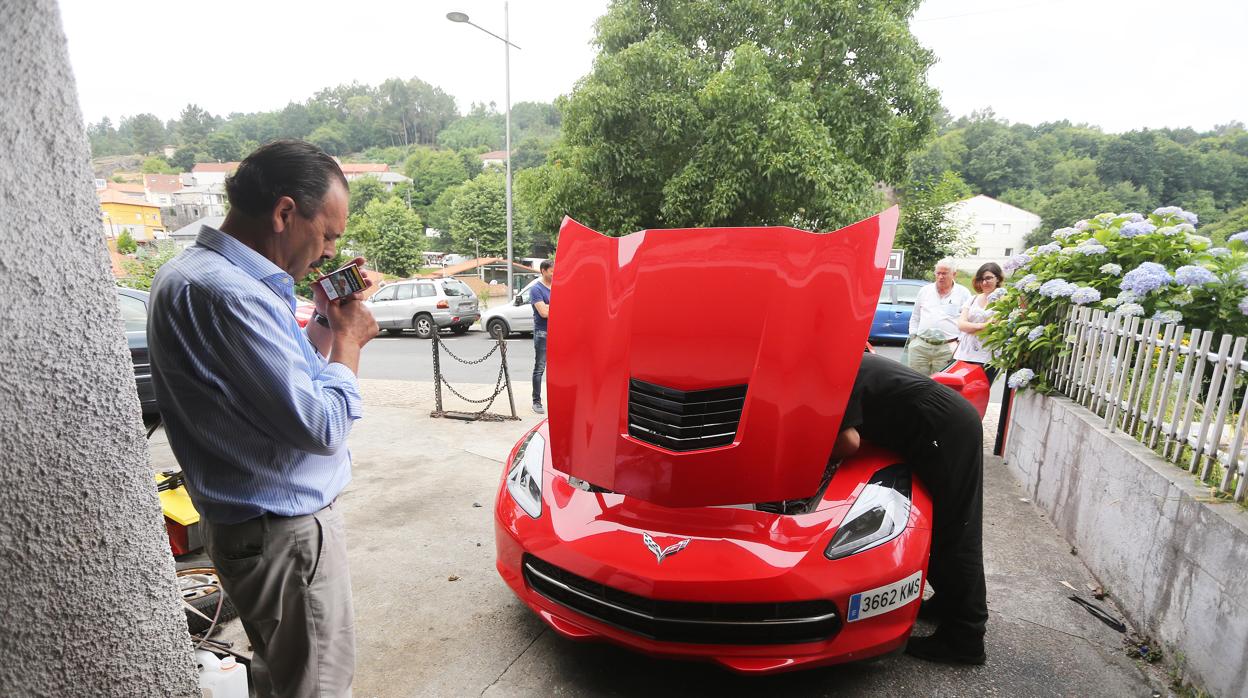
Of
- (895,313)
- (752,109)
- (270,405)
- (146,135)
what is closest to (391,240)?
(752,109)

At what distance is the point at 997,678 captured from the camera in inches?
94.1

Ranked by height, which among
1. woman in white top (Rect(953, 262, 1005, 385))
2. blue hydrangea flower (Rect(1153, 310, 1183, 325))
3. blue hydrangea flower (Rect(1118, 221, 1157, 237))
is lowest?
woman in white top (Rect(953, 262, 1005, 385))

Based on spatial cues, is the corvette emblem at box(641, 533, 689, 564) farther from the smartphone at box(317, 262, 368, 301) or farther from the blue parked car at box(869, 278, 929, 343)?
the blue parked car at box(869, 278, 929, 343)

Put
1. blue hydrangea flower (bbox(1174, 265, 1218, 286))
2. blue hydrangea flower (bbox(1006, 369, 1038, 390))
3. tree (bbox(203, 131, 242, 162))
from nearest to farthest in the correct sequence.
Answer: blue hydrangea flower (bbox(1174, 265, 1218, 286)), blue hydrangea flower (bbox(1006, 369, 1038, 390)), tree (bbox(203, 131, 242, 162))

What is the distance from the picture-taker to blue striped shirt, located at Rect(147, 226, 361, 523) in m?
1.29

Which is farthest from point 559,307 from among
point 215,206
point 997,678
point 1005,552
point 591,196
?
point 215,206

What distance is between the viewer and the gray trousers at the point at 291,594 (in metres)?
1.44

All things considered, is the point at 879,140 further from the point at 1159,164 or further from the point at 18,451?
the point at 1159,164

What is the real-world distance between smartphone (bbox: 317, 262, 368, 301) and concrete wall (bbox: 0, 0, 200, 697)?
17.9 inches

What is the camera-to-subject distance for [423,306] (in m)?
16.7

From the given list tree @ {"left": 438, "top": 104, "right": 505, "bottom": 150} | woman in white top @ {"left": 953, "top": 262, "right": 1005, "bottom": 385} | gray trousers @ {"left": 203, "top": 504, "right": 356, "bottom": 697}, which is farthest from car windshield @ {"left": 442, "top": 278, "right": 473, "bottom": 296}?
tree @ {"left": 438, "top": 104, "right": 505, "bottom": 150}

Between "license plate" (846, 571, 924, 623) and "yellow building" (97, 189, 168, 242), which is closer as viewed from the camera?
"license plate" (846, 571, 924, 623)

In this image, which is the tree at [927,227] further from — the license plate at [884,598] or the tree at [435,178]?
the tree at [435,178]

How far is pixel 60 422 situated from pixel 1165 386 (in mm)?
4015
